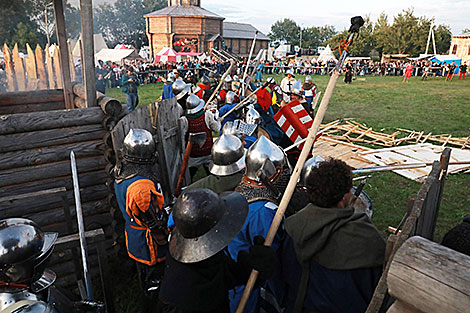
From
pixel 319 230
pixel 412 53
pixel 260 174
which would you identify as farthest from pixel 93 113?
pixel 412 53

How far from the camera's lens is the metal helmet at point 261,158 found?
2895 millimetres

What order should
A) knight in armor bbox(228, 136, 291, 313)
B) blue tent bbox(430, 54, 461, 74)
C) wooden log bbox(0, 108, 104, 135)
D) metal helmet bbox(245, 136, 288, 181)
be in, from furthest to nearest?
1. blue tent bbox(430, 54, 461, 74)
2. wooden log bbox(0, 108, 104, 135)
3. metal helmet bbox(245, 136, 288, 181)
4. knight in armor bbox(228, 136, 291, 313)

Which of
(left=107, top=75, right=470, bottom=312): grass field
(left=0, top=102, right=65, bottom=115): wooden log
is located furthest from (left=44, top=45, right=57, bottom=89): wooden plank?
(left=107, top=75, right=470, bottom=312): grass field

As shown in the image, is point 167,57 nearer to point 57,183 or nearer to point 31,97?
point 31,97

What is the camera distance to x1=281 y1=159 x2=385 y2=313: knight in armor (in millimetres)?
1984

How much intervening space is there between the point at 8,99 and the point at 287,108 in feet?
16.4

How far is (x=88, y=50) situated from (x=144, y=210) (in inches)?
A: 86.5

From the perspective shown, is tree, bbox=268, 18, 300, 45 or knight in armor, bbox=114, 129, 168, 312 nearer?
knight in armor, bbox=114, 129, 168, 312

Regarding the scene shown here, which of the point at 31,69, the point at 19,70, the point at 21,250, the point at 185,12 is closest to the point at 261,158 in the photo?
the point at 21,250

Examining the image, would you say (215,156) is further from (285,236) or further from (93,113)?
(93,113)

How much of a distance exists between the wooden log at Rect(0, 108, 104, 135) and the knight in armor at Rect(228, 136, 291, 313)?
2.22 metres

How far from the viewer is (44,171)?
3.91 meters

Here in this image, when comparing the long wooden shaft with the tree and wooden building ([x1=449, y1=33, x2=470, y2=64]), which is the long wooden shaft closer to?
wooden building ([x1=449, y1=33, x2=470, y2=64])

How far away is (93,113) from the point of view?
161 inches
